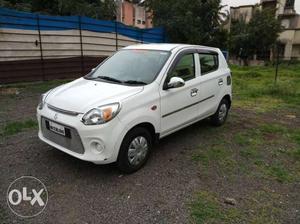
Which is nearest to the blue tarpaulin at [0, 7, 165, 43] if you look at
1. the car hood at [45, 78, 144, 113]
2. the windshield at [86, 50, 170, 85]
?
the windshield at [86, 50, 170, 85]

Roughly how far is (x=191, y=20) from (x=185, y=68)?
1269 cm

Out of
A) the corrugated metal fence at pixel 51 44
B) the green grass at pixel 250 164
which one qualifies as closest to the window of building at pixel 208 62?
the green grass at pixel 250 164

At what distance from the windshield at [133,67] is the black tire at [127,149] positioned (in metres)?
0.69

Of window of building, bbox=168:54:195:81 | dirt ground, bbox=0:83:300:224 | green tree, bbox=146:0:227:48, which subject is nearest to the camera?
dirt ground, bbox=0:83:300:224

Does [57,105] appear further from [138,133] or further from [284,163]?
[284,163]

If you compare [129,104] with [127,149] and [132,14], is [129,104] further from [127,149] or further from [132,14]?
[132,14]

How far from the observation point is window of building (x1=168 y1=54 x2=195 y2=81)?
12.5 ft

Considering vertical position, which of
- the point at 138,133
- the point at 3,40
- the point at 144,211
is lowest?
the point at 144,211

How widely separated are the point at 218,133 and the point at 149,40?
890cm

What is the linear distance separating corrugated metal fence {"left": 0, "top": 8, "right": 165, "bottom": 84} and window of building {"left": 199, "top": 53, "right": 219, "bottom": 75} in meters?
6.48

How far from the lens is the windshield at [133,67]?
11.8 feet

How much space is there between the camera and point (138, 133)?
10.6 feet

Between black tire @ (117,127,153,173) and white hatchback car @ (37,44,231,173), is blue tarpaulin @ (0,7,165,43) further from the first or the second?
black tire @ (117,127,153,173)

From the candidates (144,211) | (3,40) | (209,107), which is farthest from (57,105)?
(3,40)
